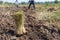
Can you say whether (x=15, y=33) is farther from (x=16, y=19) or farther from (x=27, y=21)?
(x=27, y=21)

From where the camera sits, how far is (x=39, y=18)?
35.1 feet

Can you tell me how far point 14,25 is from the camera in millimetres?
9172

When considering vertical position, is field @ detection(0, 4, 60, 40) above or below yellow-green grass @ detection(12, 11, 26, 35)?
below

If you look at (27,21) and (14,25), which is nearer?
(14,25)

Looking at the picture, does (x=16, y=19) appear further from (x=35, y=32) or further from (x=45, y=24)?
(x=45, y=24)

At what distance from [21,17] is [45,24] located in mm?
1447

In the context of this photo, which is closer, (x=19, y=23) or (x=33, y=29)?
(x=19, y=23)

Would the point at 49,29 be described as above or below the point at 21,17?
below

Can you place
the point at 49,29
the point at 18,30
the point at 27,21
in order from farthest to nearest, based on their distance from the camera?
the point at 27,21, the point at 49,29, the point at 18,30

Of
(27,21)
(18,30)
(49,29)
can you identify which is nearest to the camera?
(18,30)

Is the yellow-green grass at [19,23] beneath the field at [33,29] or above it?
above

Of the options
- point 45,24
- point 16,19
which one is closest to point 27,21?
point 45,24

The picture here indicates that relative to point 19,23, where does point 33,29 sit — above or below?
below

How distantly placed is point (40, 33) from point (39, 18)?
6.02 ft
